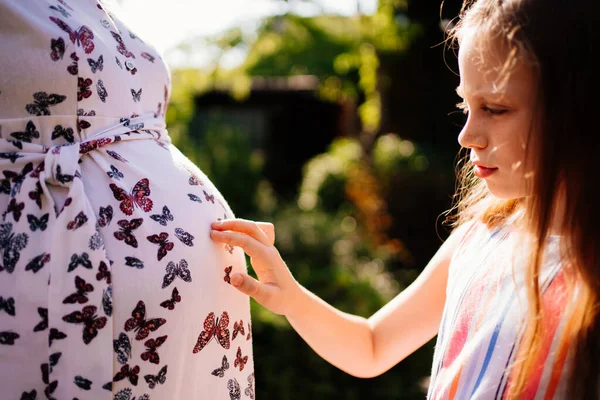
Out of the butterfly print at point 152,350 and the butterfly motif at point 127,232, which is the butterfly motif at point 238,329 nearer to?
the butterfly print at point 152,350

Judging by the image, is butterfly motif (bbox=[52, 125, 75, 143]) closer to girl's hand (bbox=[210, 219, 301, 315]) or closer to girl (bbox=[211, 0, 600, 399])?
girl's hand (bbox=[210, 219, 301, 315])

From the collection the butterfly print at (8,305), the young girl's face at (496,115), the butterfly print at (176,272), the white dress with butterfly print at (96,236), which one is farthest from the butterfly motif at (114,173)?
the young girl's face at (496,115)

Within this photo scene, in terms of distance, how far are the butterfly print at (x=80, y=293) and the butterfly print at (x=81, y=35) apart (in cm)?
48

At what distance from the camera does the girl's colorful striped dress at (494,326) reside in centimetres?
116

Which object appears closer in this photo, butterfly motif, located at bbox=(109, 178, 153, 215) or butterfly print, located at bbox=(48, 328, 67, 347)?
butterfly print, located at bbox=(48, 328, 67, 347)

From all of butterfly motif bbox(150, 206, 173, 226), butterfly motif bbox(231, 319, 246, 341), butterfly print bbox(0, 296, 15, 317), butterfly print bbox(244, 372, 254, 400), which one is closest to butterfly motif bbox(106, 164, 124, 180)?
butterfly motif bbox(150, 206, 173, 226)

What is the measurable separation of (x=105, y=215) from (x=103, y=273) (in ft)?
0.41

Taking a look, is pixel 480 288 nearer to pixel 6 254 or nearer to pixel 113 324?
pixel 113 324

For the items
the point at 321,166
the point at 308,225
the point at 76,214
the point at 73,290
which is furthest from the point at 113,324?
the point at 321,166

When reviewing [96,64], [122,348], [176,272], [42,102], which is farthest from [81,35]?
[122,348]

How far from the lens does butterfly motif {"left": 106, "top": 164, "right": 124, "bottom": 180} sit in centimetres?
132

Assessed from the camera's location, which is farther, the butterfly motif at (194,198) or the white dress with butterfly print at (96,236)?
the butterfly motif at (194,198)

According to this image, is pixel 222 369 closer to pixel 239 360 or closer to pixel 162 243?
pixel 239 360

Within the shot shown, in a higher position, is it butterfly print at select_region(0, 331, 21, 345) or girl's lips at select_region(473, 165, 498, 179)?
girl's lips at select_region(473, 165, 498, 179)
